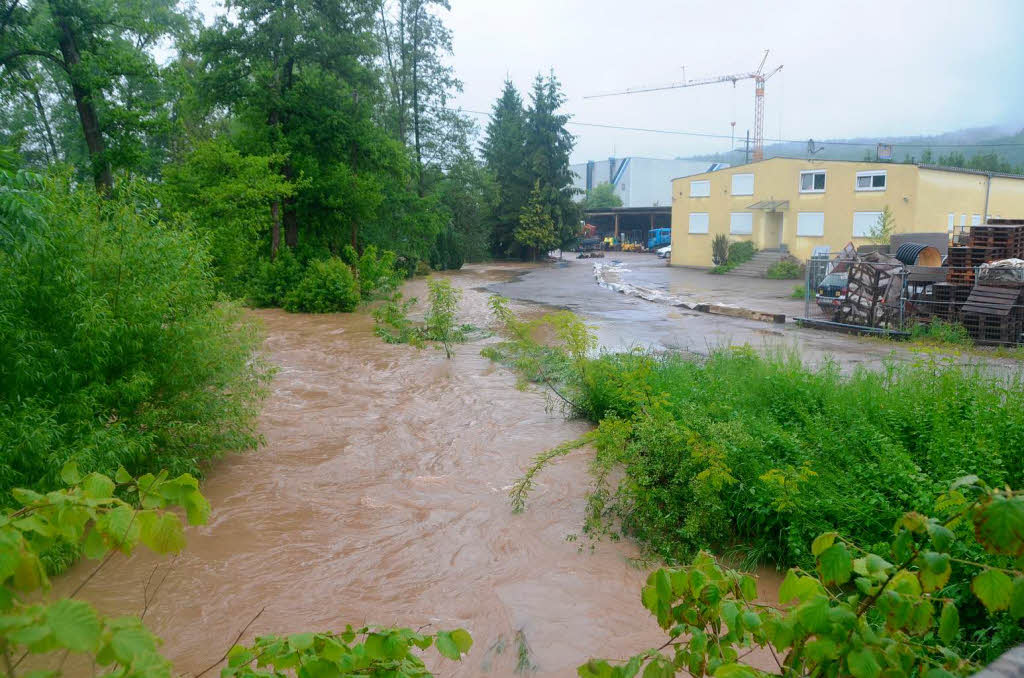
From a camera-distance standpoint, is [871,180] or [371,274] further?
[871,180]

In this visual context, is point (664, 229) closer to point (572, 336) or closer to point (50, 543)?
point (572, 336)

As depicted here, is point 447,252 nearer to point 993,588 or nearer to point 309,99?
point 309,99

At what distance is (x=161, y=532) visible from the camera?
1.81 m

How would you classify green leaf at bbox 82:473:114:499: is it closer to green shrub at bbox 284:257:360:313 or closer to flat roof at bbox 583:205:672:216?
green shrub at bbox 284:257:360:313

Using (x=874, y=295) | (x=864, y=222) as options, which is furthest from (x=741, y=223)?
(x=874, y=295)

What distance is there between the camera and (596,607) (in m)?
5.56

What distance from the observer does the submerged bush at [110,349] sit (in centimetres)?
607

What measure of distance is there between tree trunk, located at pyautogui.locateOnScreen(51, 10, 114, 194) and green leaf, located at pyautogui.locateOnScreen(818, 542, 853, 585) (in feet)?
57.5

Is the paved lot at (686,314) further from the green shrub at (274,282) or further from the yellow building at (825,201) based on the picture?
the green shrub at (274,282)

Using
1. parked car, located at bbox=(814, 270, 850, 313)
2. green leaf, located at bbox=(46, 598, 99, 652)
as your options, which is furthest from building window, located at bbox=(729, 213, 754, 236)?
green leaf, located at bbox=(46, 598, 99, 652)

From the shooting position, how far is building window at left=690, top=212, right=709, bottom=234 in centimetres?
4444

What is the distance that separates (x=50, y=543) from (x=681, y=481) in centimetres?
524

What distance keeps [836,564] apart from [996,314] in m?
16.7

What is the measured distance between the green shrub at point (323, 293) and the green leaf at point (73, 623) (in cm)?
2158
